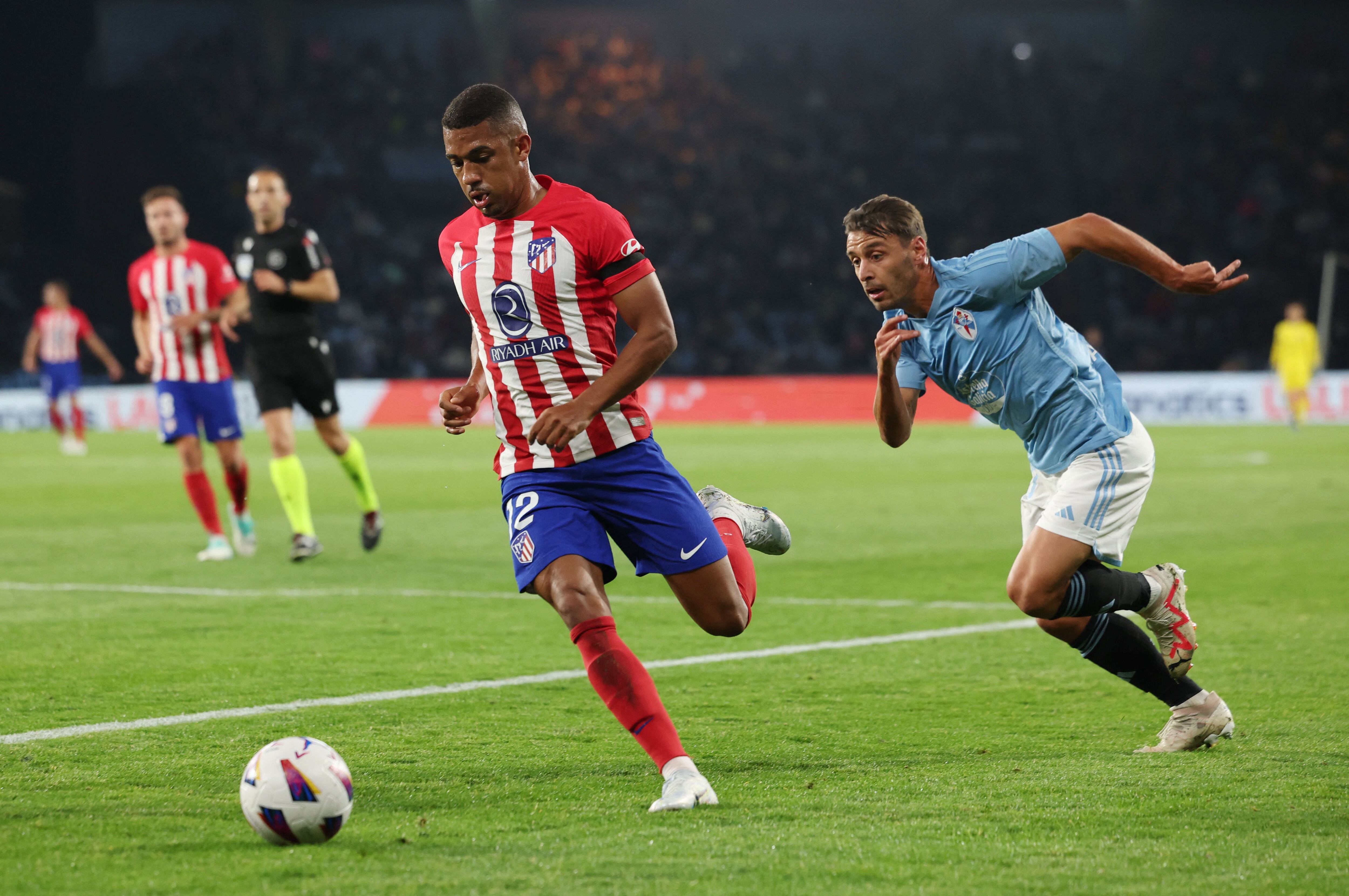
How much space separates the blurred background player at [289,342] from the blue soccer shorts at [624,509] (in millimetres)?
5535

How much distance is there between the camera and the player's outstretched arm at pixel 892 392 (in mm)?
4242

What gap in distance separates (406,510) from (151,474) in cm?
564

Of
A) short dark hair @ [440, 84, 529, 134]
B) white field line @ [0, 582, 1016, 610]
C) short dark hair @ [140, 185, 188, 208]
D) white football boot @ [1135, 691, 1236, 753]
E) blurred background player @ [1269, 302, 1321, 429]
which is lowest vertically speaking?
blurred background player @ [1269, 302, 1321, 429]

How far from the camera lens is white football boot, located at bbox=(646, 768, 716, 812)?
3.62m

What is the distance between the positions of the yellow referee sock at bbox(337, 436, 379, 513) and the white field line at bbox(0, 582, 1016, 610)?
1651 mm

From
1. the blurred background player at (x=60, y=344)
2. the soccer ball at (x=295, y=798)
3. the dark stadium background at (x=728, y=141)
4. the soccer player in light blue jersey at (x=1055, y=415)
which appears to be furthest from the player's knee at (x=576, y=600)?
the dark stadium background at (x=728, y=141)

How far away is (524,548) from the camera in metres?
4.00

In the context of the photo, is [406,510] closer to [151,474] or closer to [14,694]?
[151,474]

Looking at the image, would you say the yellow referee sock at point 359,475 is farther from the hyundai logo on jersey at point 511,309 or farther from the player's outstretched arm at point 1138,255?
the player's outstretched arm at point 1138,255

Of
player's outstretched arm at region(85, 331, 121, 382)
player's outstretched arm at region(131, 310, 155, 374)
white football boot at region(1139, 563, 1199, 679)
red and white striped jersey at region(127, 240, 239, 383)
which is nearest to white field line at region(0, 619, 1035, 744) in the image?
white football boot at region(1139, 563, 1199, 679)

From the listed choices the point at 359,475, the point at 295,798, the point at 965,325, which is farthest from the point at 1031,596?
the point at 359,475

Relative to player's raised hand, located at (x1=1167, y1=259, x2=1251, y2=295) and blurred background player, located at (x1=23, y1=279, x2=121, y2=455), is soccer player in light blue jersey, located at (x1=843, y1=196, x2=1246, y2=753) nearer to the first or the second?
player's raised hand, located at (x1=1167, y1=259, x2=1251, y2=295)

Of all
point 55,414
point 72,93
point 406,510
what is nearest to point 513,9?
point 72,93

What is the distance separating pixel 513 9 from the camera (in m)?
36.0
